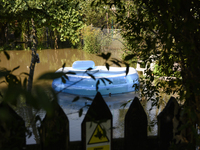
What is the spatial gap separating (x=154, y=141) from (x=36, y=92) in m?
1.14

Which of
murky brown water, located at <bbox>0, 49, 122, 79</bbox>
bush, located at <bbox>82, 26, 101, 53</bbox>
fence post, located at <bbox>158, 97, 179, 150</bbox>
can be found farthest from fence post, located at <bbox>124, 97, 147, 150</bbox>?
bush, located at <bbox>82, 26, 101, 53</bbox>

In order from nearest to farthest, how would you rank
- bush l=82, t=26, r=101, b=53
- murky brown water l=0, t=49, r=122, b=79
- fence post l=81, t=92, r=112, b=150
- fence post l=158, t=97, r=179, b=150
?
fence post l=81, t=92, r=112, b=150
fence post l=158, t=97, r=179, b=150
murky brown water l=0, t=49, r=122, b=79
bush l=82, t=26, r=101, b=53

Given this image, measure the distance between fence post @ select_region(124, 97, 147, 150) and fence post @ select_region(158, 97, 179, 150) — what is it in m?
0.10

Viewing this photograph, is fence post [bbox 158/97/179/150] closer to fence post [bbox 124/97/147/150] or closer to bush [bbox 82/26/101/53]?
fence post [bbox 124/97/147/150]

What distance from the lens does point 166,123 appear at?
1400mm

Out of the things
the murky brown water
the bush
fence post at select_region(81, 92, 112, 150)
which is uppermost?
the bush

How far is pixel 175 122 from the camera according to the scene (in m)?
1.40

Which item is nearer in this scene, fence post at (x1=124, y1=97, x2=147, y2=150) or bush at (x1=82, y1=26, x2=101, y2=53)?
fence post at (x1=124, y1=97, x2=147, y2=150)

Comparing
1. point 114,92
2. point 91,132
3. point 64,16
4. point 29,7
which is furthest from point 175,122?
point 114,92

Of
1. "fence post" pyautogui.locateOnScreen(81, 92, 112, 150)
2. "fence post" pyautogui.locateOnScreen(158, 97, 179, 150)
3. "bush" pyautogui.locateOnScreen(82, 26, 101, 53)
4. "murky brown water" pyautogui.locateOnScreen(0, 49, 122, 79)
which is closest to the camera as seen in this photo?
"fence post" pyautogui.locateOnScreen(81, 92, 112, 150)

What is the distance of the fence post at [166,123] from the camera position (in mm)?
1370

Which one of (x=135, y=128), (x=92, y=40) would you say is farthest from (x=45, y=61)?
(x=135, y=128)

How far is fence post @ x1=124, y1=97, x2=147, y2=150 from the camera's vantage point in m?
1.35

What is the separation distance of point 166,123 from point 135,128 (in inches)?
7.3
